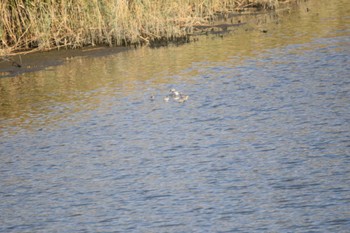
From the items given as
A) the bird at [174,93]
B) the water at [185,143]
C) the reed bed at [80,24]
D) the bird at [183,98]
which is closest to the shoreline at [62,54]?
the reed bed at [80,24]

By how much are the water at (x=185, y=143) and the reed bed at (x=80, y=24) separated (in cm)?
120

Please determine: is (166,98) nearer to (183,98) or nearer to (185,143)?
(183,98)

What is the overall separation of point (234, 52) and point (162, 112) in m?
5.24

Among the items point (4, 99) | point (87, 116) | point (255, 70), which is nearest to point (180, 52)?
point (255, 70)

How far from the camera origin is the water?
306 inches

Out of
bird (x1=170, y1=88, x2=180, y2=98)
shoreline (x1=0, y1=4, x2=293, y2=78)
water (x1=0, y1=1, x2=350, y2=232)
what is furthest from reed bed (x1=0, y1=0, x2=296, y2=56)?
bird (x1=170, y1=88, x2=180, y2=98)

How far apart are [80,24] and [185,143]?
29.1ft

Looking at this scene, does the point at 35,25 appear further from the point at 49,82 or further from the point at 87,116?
the point at 87,116

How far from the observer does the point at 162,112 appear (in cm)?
1238

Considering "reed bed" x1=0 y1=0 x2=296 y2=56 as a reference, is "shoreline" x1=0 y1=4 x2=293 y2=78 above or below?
below

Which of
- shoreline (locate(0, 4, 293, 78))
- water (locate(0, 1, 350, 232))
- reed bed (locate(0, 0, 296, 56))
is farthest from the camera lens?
reed bed (locate(0, 0, 296, 56))

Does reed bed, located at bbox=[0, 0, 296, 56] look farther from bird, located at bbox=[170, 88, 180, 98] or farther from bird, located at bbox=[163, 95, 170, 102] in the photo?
bird, located at bbox=[163, 95, 170, 102]

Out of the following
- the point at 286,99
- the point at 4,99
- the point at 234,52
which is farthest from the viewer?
the point at 234,52

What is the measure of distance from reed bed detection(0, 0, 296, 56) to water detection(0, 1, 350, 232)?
1.20 metres
